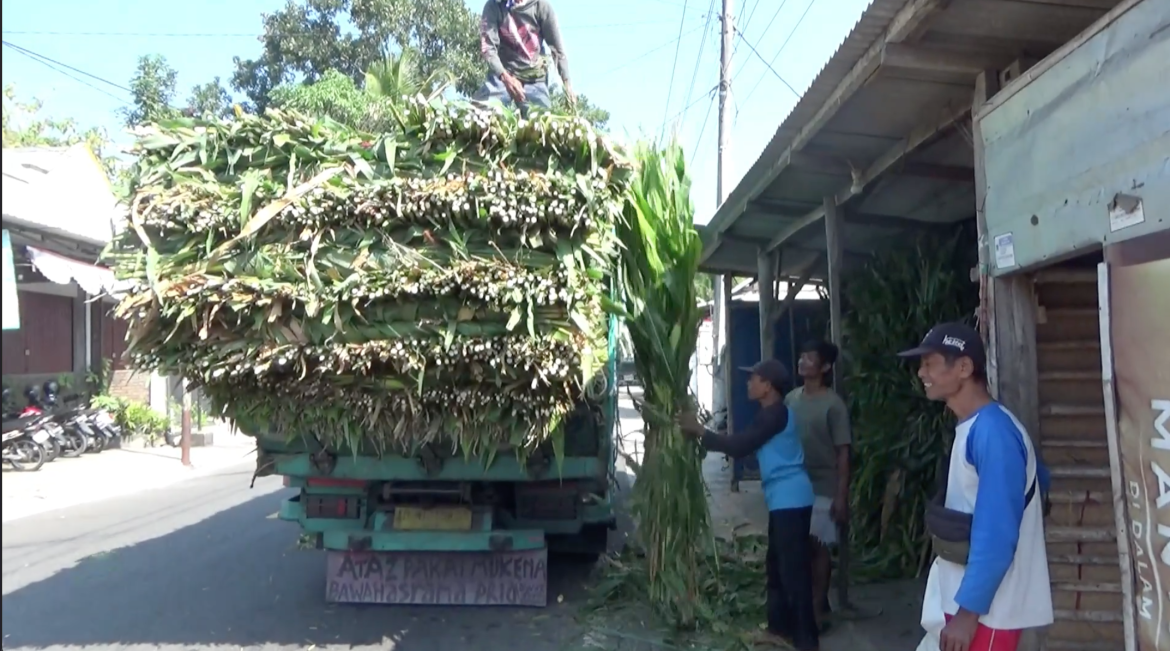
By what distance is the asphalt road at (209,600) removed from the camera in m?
5.16

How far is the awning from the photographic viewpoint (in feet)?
40.3

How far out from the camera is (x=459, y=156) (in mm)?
4352

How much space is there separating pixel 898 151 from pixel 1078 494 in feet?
6.90

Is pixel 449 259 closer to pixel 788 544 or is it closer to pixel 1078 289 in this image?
pixel 788 544

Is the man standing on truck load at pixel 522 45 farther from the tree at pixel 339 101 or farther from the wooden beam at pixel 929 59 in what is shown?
the wooden beam at pixel 929 59

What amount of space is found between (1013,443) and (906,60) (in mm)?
1737

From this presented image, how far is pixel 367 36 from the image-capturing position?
20.9 metres

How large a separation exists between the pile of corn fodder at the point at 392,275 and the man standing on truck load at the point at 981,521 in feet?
5.22

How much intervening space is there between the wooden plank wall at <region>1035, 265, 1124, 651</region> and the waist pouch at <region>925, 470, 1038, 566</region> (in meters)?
0.89

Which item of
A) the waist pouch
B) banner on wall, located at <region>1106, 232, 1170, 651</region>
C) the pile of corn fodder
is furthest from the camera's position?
the pile of corn fodder

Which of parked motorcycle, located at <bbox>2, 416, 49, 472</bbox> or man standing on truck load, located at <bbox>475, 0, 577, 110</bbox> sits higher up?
man standing on truck load, located at <bbox>475, 0, 577, 110</bbox>

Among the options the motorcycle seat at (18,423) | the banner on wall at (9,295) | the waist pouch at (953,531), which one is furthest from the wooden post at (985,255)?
the motorcycle seat at (18,423)

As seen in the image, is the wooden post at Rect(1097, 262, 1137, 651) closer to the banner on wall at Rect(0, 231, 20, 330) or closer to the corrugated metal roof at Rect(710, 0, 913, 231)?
the corrugated metal roof at Rect(710, 0, 913, 231)

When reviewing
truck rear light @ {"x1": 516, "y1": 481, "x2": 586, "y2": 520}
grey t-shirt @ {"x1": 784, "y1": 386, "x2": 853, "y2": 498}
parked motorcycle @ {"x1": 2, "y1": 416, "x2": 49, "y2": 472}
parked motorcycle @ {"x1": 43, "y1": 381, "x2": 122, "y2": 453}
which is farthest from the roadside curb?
grey t-shirt @ {"x1": 784, "y1": 386, "x2": 853, "y2": 498}
